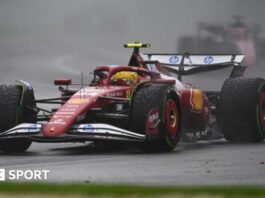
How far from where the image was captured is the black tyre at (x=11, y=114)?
13891 millimetres

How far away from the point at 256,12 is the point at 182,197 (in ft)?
35.9

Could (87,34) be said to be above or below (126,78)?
above

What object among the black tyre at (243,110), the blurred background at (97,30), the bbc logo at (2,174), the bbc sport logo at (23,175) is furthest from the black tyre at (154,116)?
the blurred background at (97,30)

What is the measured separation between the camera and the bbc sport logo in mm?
10328

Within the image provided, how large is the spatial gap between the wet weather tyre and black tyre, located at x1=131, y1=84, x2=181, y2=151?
1532 mm

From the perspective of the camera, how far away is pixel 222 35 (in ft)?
62.3

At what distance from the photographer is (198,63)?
17.2m

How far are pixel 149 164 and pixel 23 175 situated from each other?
1.72m

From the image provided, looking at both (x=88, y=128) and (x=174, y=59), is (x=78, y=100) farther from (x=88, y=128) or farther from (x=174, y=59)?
(x=174, y=59)

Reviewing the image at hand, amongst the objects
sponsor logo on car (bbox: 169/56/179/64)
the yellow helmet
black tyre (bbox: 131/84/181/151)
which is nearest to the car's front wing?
black tyre (bbox: 131/84/181/151)

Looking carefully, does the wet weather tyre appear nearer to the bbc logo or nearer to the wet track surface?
the wet track surface

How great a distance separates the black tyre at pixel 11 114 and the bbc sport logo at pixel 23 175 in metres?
2.62

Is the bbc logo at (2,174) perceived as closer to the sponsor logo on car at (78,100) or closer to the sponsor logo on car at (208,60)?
the sponsor logo on car at (78,100)

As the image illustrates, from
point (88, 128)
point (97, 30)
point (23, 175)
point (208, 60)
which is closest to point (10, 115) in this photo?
point (88, 128)
